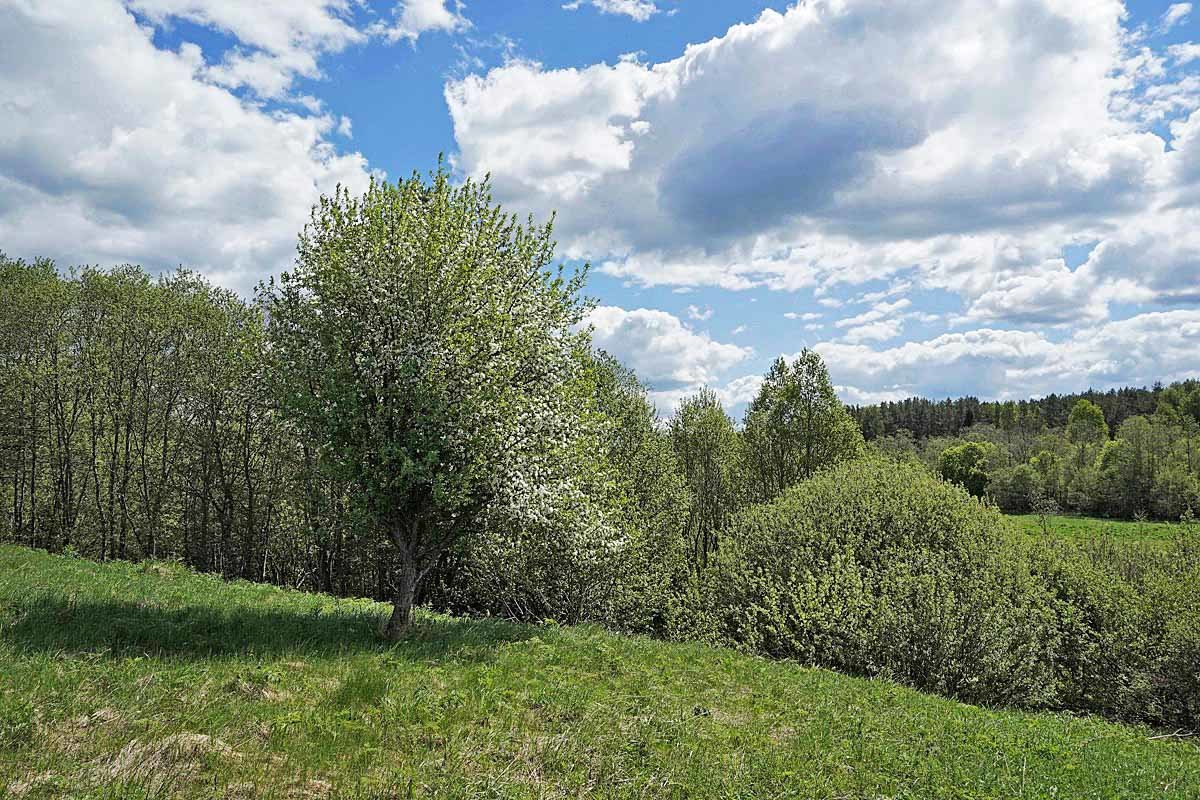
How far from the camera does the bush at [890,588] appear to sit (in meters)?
22.3

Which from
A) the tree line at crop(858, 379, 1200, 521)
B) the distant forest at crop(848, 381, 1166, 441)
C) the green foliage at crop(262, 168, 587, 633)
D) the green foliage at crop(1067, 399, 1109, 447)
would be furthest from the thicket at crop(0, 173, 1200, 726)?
the distant forest at crop(848, 381, 1166, 441)

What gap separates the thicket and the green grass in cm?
332

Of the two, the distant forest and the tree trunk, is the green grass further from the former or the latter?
the distant forest

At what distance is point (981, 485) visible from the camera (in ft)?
346

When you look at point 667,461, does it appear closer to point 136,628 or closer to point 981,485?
point 136,628

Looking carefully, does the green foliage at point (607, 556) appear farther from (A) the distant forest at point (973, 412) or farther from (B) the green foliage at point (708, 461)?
(A) the distant forest at point (973, 412)

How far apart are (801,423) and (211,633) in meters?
37.7

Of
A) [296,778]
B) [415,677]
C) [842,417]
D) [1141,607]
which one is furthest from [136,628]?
[842,417]

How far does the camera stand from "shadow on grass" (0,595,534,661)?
36.3 ft

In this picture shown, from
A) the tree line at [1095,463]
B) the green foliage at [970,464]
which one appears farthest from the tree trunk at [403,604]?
the green foliage at [970,464]

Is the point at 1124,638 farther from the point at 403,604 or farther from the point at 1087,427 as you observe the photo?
the point at 1087,427

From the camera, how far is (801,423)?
44375 mm

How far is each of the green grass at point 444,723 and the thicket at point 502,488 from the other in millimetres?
3322

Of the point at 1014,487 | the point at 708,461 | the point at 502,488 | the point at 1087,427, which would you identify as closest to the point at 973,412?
the point at 1087,427
